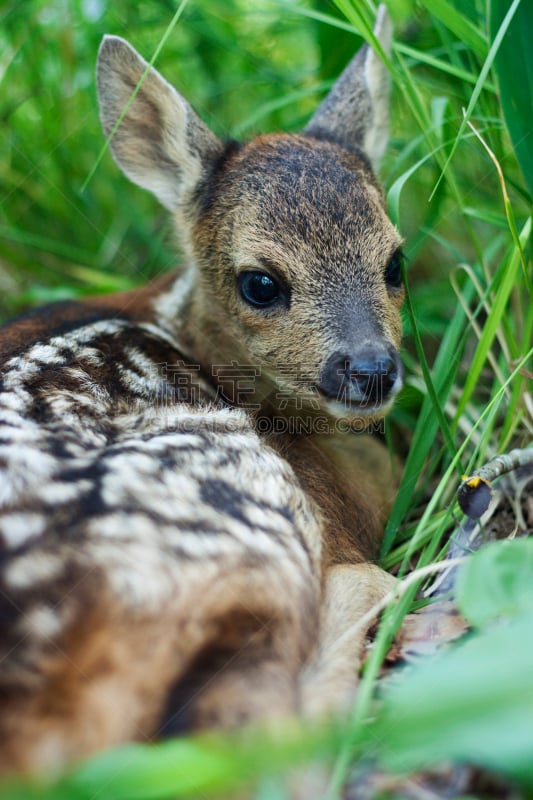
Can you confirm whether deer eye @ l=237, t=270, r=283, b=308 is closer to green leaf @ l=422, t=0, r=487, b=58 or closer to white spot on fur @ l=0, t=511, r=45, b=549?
green leaf @ l=422, t=0, r=487, b=58

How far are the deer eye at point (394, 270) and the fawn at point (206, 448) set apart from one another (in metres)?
0.02

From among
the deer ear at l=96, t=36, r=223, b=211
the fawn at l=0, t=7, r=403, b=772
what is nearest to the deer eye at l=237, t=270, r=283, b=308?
the fawn at l=0, t=7, r=403, b=772

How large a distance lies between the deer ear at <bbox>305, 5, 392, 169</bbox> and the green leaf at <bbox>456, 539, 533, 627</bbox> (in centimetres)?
249

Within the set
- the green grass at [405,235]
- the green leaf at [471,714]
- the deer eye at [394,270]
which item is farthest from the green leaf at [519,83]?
the green leaf at [471,714]

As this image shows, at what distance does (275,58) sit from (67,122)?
1437mm

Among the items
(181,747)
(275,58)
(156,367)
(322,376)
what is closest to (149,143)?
(156,367)

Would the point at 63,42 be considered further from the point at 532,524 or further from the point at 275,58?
the point at 532,524

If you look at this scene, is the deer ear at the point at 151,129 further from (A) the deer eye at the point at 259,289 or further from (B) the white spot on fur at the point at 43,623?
(B) the white spot on fur at the point at 43,623

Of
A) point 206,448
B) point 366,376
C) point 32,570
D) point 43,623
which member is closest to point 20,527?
point 32,570

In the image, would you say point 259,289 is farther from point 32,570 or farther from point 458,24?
point 32,570

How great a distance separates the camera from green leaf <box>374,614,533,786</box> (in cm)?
130

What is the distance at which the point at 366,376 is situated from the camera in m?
2.81

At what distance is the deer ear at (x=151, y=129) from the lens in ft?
11.3

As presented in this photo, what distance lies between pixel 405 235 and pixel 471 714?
2.97 metres
